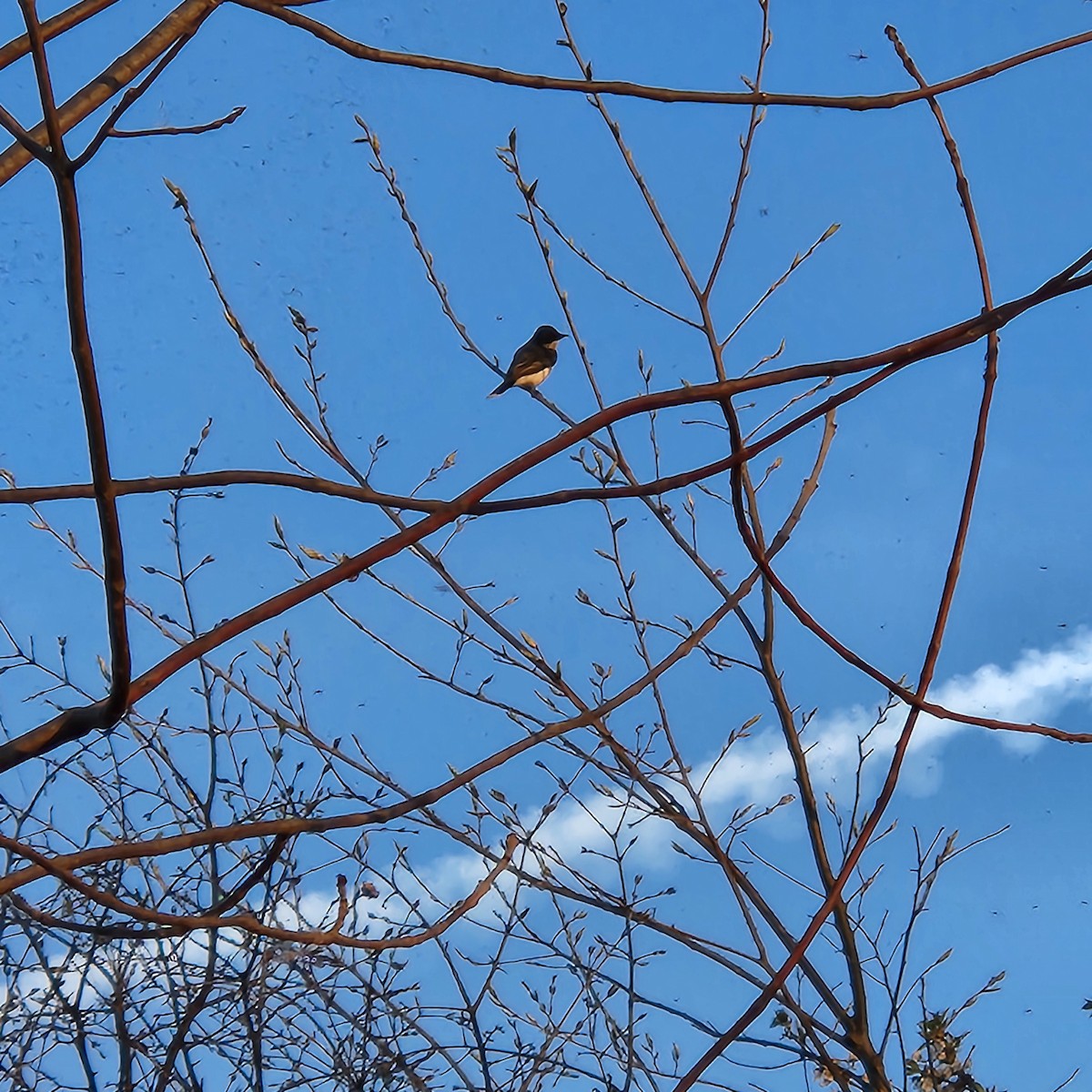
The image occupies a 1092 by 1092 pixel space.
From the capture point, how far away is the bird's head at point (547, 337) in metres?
7.07

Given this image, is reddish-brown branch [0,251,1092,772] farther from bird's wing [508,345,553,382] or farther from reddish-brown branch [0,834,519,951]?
bird's wing [508,345,553,382]

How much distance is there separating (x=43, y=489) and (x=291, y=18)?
1.63 ft

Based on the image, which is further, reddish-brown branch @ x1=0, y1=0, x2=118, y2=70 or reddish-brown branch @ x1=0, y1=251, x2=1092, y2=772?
reddish-brown branch @ x1=0, y1=0, x2=118, y2=70

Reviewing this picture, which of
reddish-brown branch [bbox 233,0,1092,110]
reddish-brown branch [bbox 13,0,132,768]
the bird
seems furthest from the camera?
the bird

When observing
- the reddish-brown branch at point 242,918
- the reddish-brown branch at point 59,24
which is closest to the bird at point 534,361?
the reddish-brown branch at point 59,24

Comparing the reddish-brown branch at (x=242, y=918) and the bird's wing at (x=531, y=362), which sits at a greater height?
the bird's wing at (x=531, y=362)

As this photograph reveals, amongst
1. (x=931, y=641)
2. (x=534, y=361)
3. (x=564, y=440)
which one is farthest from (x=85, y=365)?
(x=534, y=361)

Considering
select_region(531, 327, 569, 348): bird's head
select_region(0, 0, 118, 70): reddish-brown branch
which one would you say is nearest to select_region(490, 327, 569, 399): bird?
select_region(531, 327, 569, 348): bird's head

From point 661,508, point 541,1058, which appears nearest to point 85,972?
point 541,1058

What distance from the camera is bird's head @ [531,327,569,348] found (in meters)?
7.07

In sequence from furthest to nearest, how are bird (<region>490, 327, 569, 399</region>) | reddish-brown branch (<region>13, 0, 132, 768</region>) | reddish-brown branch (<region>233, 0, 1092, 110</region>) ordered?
bird (<region>490, 327, 569, 399</region>) → reddish-brown branch (<region>233, 0, 1092, 110</region>) → reddish-brown branch (<region>13, 0, 132, 768</region>)

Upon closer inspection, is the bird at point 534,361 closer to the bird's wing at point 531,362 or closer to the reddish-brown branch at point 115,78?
the bird's wing at point 531,362

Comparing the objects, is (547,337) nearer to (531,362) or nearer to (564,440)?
(531,362)

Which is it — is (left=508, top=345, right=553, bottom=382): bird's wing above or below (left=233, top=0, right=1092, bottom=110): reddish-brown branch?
above
